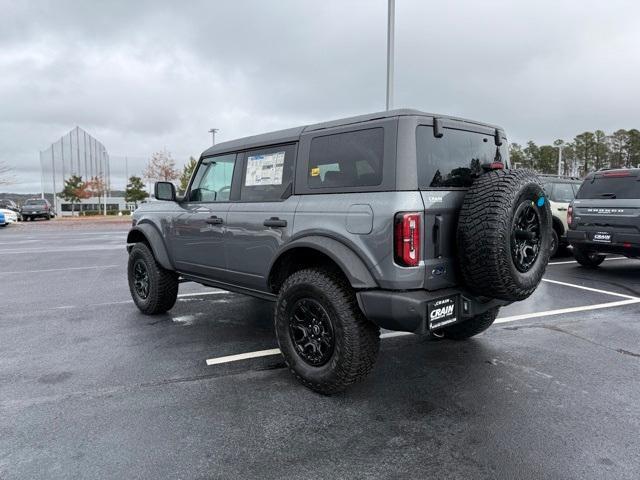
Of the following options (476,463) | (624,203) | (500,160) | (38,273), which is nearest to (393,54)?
(624,203)

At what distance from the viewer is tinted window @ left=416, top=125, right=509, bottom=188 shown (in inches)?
121

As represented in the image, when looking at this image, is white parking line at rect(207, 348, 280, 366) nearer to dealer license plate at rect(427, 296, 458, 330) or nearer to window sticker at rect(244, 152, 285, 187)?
window sticker at rect(244, 152, 285, 187)

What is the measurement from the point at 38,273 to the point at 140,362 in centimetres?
623

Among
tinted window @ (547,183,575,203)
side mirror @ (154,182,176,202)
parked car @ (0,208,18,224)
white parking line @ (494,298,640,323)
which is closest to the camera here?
side mirror @ (154,182,176,202)

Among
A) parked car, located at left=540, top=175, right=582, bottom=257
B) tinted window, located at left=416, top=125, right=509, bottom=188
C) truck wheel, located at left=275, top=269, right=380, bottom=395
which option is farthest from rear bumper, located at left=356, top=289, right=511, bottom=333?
parked car, located at left=540, top=175, right=582, bottom=257

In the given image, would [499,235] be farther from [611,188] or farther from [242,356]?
[611,188]

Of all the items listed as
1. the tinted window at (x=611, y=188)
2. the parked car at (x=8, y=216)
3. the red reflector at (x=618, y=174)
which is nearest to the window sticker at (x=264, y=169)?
the tinted window at (x=611, y=188)

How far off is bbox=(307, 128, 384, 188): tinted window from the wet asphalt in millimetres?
1584

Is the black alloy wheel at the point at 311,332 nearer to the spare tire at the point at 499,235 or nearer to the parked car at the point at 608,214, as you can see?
the spare tire at the point at 499,235

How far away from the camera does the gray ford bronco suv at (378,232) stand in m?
2.89

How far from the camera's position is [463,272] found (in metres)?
3.04

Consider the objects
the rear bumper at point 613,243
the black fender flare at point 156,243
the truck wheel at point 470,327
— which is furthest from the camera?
the rear bumper at point 613,243

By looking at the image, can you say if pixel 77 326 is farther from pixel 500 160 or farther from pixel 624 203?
pixel 624 203

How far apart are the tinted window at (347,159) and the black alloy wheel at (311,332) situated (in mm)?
935
